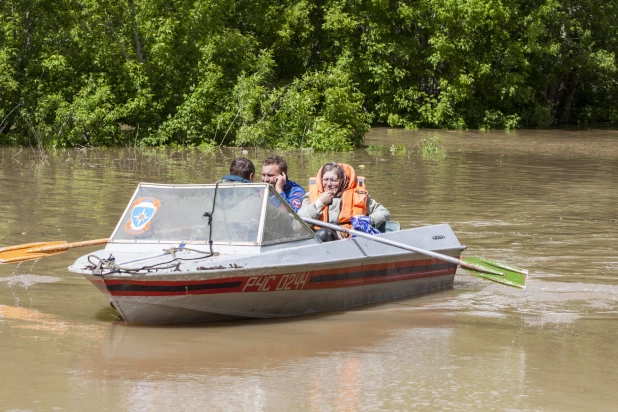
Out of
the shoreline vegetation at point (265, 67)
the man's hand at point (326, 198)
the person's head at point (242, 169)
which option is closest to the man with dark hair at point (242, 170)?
the person's head at point (242, 169)

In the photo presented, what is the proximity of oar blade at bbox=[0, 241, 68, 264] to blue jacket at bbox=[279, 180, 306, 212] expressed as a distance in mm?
2294

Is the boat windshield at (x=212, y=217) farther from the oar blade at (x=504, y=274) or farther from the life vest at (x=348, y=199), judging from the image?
the oar blade at (x=504, y=274)

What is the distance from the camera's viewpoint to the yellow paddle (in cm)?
923

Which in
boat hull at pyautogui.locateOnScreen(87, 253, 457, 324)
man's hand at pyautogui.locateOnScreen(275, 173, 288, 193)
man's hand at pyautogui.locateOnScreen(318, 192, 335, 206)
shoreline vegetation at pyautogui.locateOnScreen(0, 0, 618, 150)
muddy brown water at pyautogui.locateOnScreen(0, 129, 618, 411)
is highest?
shoreline vegetation at pyautogui.locateOnScreen(0, 0, 618, 150)

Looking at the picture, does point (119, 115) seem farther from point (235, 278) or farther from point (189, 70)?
point (235, 278)

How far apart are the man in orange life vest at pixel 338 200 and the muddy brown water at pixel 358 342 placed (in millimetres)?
949

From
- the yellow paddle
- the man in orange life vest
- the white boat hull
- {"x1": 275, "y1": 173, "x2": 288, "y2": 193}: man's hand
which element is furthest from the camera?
{"x1": 275, "y1": 173, "x2": 288, "y2": 193}: man's hand

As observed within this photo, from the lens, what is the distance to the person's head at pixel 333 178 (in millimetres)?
9914

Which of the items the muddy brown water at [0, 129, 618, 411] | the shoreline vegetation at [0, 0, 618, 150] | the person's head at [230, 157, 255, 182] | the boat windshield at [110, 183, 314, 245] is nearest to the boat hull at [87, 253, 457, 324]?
the muddy brown water at [0, 129, 618, 411]

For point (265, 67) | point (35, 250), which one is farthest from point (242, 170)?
point (265, 67)

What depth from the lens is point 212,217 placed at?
8.69 meters

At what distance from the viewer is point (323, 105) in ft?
97.1

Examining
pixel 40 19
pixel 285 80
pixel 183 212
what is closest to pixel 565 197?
pixel 183 212

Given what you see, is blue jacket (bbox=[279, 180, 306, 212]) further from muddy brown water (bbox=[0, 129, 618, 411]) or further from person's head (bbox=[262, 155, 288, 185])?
muddy brown water (bbox=[0, 129, 618, 411])
